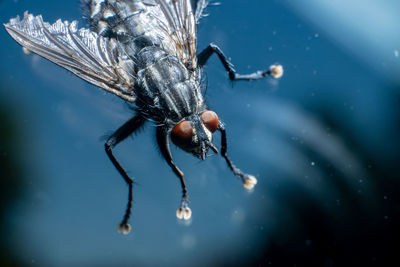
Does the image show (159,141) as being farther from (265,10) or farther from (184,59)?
(265,10)

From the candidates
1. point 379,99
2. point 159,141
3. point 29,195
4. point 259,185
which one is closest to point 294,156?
point 259,185

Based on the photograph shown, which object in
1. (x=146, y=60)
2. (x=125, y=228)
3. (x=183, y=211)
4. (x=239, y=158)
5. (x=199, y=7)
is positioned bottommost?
(x=125, y=228)

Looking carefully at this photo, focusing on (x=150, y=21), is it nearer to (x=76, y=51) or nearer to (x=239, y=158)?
(x=76, y=51)

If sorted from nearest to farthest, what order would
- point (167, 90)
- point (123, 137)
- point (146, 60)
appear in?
point (167, 90), point (146, 60), point (123, 137)

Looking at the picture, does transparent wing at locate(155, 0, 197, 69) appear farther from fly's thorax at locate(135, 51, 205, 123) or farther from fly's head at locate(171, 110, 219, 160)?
fly's head at locate(171, 110, 219, 160)

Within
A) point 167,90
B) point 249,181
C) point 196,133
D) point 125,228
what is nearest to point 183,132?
point 196,133

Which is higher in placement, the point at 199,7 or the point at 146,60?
the point at 199,7

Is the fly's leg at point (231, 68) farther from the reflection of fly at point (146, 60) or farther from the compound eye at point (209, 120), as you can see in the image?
the compound eye at point (209, 120)
